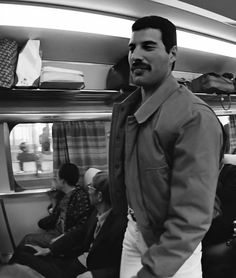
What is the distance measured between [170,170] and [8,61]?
1.63 meters

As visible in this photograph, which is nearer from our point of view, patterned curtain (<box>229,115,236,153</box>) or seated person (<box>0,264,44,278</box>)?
seated person (<box>0,264,44,278</box>)

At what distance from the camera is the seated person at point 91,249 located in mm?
2068

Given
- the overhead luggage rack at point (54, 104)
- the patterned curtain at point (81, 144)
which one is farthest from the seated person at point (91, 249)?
the overhead luggage rack at point (54, 104)

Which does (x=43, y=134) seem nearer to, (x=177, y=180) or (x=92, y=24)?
(x=92, y=24)

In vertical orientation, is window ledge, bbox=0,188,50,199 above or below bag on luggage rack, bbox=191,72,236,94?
below

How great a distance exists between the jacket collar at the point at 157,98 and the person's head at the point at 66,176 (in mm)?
1960

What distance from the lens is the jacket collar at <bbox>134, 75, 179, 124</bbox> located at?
40.2 inches

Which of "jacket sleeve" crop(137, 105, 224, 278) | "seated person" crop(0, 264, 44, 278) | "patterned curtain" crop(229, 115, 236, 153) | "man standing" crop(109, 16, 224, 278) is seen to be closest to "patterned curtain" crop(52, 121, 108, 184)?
"seated person" crop(0, 264, 44, 278)

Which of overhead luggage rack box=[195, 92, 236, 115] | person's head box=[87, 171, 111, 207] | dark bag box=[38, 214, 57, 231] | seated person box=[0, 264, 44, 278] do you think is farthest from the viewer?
overhead luggage rack box=[195, 92, 236, 115]

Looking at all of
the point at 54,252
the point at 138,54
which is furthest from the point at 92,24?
the point at 54,252

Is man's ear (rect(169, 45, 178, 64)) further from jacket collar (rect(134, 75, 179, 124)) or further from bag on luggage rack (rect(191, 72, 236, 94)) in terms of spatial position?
bag on luggage rack (rect(191, 72, 236, 94))

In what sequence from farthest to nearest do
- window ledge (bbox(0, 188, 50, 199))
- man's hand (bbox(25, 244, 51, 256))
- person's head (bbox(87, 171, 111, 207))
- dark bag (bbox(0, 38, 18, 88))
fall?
window ledge (bbox(0, 188, 50, 199)) → man's hand (bbox(25, 244, 51, 256)) → person's head (bbox(87, 171, 111, 207)) → dark bag (bbox(0, 38, 18, 88))

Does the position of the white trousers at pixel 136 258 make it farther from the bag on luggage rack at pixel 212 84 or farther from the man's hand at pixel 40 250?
the bag on luggage rack at pixel 212 84

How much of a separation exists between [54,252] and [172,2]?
7.70ft
